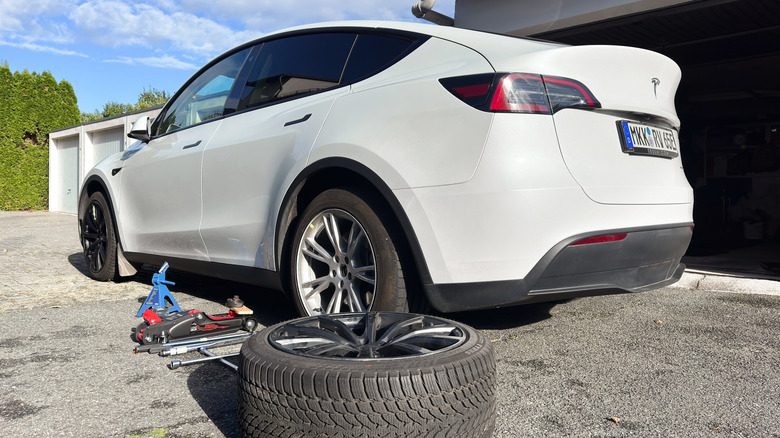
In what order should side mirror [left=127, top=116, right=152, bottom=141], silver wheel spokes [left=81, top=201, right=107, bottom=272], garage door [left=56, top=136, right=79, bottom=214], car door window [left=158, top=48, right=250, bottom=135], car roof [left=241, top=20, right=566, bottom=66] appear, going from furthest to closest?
garage door [left=56, top=136, right=79, bottom=214]
silver wheel spokes [left=81, top=201, right=107, bottom=272]
side mirror [left=127, top=116, right=152, bottom=141]
car door window [left=158, top=48, right=250, bottom=135]
car roof [left=241, top=20, right=566, bottom=66]

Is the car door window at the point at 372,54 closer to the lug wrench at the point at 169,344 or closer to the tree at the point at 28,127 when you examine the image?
the lug wrench at the point at 169,344

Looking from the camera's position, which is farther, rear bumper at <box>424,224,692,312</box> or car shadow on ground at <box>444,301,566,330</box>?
car shadow on ground at <box>444,301,566,330</box>

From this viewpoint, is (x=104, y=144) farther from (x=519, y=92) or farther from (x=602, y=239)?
(x=602, y=239)

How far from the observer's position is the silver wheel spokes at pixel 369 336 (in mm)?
1970

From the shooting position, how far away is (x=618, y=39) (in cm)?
715

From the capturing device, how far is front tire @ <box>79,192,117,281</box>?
500 cm

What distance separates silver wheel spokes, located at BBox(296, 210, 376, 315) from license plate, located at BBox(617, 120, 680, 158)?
1223 millimetres

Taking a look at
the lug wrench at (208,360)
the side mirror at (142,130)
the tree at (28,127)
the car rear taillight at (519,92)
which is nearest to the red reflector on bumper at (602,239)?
the car rear taillight at (519,92)

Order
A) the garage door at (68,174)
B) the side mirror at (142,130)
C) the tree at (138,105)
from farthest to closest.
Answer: the tree at (138,105)
the garage door at (68,174)
the side mirror at (142,130)

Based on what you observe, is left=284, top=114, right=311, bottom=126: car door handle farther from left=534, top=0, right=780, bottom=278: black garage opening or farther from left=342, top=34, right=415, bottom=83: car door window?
left=534, top=0, right=780, bottom=278: black garage opening

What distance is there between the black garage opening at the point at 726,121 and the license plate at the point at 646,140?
13.1 ft

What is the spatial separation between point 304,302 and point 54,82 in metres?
20.4

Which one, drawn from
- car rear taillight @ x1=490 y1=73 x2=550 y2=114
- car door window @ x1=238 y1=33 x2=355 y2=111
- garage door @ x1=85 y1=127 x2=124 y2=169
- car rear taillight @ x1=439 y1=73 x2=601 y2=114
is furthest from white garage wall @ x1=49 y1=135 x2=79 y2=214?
car rear taillight @ x1=490 y1=73 x2=550 y2=114

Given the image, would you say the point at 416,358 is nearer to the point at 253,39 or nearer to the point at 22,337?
the point at 22,337
